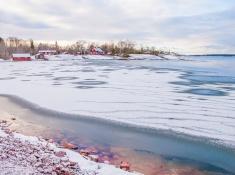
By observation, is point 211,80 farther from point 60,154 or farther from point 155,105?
point 60,154

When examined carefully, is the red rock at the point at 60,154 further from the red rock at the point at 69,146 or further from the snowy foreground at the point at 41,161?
the red rock at the point at 69,146

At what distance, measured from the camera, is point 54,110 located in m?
12.5

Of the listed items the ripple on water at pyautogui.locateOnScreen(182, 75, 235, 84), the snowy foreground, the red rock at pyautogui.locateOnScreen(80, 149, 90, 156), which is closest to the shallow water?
the red rock at pyautogui.locateOnScreen(80, 149, 90, 156)

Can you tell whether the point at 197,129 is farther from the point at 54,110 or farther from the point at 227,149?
the point at 54,110

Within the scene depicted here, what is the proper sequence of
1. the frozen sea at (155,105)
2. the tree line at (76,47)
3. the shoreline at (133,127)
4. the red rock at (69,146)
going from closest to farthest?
the red rock at (69,146)
the shoreline at (133,127)
the frozen sea at (155,105)
the tree line at (76,47)

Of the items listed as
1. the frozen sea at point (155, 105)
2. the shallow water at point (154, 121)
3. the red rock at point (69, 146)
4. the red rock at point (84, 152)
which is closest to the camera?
the red rock at point (84, 152)

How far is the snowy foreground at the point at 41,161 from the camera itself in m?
5.45

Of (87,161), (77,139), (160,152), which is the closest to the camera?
(87,161)

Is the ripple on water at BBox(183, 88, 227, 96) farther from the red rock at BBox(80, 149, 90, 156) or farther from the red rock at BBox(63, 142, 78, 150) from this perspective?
the red rock at BBox(80, 149, 90, 156)

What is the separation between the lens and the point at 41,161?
19.7 feet

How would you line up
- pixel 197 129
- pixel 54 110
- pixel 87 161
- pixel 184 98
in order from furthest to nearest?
1. pixel 184 98
2. pixel 54 110
3. pixel 197 129
4. pixel 87 161

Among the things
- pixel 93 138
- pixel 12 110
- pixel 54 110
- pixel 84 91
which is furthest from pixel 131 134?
pixel 84 91

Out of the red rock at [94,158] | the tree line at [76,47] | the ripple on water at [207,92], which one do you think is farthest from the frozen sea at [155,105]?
the tree line at [76,47]

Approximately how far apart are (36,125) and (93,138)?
227 centimetres
